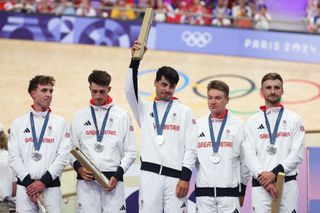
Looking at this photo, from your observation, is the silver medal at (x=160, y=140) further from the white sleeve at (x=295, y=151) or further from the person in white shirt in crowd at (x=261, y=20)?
the person in white shirt in crowd at (x=261, y=20)

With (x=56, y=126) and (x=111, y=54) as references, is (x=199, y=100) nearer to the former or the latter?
(x=111, y=54)

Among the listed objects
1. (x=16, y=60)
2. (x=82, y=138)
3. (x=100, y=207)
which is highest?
(x=16, y=60)

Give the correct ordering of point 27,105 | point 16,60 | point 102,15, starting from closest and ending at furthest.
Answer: point 27,105, point 16,60, point 102,15

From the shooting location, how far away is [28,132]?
29.1 feet

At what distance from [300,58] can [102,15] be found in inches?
211

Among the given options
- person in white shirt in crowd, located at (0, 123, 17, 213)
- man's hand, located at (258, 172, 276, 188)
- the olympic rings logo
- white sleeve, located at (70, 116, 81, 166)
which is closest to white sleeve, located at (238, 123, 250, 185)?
man's hand, located at (258, 172, 276, 188)

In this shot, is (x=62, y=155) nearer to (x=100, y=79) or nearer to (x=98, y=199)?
(x=98, y=199)

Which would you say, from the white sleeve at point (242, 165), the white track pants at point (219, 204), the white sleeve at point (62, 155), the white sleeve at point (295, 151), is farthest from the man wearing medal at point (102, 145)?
the white sleeve at point (295, 151)

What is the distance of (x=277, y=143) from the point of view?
8.82 metres

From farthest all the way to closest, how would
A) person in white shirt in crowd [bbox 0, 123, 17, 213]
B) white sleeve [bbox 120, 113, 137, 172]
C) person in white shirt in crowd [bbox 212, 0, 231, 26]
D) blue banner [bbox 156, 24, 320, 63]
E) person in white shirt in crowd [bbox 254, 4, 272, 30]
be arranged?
person in white shirt in crowd [bbox 212, 0, 231, 26] < person in white shirt in crowd [bbox 254, 4, 272, 30] < blue banner [bbox 156, 24, 320, 63] < person in white shirt in crowd [bbox 0, 123, 17, 213] < white sleeve [bbox 120, 113, 137, 172]

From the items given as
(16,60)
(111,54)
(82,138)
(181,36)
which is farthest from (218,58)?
(82,138)

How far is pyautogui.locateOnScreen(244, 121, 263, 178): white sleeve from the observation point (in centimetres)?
869

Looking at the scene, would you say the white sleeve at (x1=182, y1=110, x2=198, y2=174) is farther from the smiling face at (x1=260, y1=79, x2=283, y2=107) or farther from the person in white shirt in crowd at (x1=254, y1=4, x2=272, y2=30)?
the person in white shirt in crowd at (x1=254, y1=4, x2=272, y2=30)

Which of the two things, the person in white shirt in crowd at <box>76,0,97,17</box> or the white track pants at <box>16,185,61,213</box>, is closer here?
the white track pants at <box>16,185,61,213</box>
